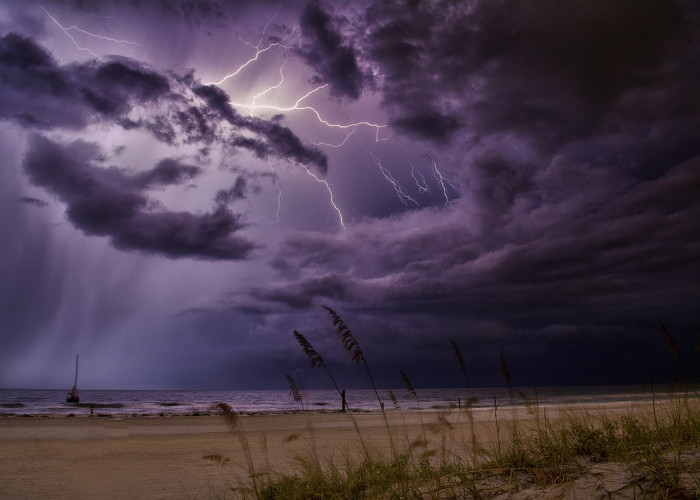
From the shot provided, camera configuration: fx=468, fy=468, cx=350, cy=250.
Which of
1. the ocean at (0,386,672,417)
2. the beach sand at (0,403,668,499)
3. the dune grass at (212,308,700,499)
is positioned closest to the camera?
the dune grass at (212,308,700,499)

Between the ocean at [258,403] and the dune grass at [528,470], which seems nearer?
the dune grass at [528,470]

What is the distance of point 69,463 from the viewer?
34.9ft

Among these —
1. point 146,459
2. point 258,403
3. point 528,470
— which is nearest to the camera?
point 528,470

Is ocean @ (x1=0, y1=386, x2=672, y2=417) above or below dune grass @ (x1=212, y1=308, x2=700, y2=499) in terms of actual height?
below

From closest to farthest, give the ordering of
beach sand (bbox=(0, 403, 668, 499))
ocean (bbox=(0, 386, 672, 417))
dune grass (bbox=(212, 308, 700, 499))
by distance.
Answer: dune grass (bbox=(212, 308, 700, 499))
beach sand (bbox=(0, 403, 668, 499))
ocean (bbox=(0, 386, 672, 417))

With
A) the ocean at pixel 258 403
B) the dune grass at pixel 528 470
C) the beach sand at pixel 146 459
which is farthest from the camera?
the ocean at pixel 258 403

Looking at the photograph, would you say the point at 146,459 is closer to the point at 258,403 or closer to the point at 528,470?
the point at 528,470

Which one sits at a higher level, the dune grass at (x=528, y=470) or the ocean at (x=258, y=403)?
the dune grass at (x=528, y=470)

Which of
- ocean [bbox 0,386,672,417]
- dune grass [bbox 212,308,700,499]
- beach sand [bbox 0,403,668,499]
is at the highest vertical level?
dune grass [bbox 212,308,700,499]

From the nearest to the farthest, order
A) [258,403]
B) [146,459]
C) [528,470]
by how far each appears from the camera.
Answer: [528,470], [146,459], [258,403]

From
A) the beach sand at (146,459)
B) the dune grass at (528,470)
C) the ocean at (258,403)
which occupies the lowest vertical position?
the ocean at (258,403)

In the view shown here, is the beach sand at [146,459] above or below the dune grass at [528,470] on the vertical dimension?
below

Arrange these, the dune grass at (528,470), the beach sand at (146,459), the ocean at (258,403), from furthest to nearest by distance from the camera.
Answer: the ocean at (258,403) < the beach sand at (146,459) < the dune grass at (528,470)

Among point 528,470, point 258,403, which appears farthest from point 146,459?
point 258,403
